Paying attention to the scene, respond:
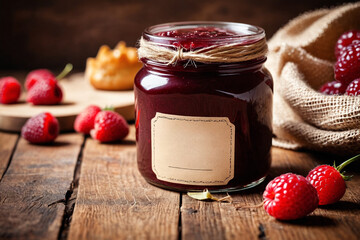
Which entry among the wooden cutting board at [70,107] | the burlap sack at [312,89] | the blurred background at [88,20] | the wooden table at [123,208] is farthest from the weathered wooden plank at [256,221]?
the blurred background at [88,20]

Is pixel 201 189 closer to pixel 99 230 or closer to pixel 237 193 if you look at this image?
pixel 237 193

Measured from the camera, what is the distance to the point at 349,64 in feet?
4.59

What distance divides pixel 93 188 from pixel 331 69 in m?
0.82

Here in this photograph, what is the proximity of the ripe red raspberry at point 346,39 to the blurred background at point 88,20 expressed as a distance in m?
0.87

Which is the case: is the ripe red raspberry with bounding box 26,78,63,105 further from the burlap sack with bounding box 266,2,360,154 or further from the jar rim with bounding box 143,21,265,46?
the burlap sack with bounding box 266,2,360,154

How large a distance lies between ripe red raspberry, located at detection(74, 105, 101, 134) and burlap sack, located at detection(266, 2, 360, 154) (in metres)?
0.60

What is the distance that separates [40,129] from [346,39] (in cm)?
98

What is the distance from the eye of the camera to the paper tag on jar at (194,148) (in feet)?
3.98

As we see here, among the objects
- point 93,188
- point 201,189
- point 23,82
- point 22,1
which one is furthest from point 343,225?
point 22,1

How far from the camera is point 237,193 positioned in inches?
51.3

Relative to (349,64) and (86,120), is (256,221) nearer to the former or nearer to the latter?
(349,64)

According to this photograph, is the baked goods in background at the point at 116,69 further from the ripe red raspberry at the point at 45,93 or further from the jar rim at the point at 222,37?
the jar rim at the point at 222,37

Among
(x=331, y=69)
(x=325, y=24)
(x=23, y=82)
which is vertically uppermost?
(x=325, y=24)

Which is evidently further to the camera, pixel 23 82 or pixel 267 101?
pixel 23 82
